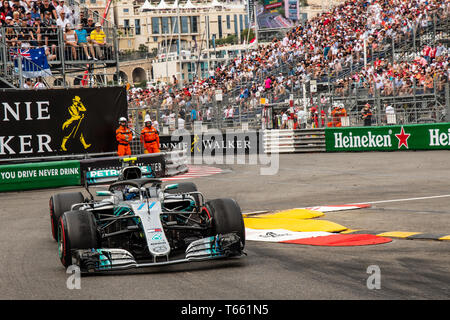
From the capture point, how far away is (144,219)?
766 cm

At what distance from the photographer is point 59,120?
69.7 ft

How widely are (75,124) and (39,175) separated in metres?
2.62

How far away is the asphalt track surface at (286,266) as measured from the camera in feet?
20.2

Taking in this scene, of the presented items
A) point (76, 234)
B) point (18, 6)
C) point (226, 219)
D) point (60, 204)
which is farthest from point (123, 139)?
point (76, 234)

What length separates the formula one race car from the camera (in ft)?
23.9

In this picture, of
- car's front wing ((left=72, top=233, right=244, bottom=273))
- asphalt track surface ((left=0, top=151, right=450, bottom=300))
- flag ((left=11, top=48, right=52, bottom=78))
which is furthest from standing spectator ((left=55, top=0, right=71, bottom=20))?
car's front wing ((left=72, top=233, right=244, bottom=273))

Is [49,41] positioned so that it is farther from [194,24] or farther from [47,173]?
[194,24]

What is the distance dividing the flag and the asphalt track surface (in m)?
8.70

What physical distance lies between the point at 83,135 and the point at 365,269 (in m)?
15.7

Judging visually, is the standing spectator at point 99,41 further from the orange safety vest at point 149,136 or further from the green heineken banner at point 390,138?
the green heineken banner at point 390,138

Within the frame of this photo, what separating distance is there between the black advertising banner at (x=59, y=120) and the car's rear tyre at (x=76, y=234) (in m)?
13.8

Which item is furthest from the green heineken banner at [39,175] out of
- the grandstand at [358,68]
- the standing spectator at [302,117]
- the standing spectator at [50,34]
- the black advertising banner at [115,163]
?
the standing spectator at [302,117]
